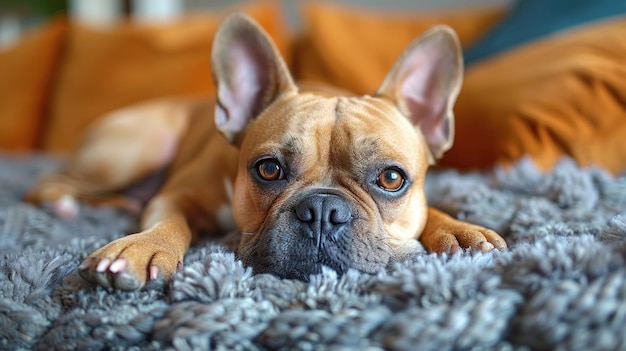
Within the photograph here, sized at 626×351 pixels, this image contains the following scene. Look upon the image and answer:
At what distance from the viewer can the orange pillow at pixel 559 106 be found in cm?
177

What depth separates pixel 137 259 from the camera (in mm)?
1035

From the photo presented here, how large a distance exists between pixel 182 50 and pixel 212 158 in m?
1.74

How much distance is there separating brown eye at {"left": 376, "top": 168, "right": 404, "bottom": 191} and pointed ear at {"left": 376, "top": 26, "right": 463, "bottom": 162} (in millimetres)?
323

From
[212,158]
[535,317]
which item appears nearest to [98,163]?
[212,158]

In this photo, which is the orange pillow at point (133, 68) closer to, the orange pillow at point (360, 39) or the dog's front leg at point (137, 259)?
the orange pillow at point (360, 39)

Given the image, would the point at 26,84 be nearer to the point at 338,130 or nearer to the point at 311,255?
the point at 338,130

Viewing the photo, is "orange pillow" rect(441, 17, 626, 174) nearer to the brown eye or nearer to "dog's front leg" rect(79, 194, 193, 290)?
the brown eye

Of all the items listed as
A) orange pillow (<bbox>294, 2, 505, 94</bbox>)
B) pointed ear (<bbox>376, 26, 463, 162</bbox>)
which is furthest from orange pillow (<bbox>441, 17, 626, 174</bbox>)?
orange pillow (<bbox>294, 2, 505, 94</bbox>)

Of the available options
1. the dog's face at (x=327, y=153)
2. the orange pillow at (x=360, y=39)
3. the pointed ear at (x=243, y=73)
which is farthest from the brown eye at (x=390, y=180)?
the orange pillow at (x=360, y=39)

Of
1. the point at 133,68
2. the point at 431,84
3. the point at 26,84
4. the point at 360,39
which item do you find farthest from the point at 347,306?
the point at 26,84

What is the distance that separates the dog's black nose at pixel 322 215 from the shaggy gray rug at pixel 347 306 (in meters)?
0.15

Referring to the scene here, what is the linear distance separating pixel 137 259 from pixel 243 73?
77 centimetres

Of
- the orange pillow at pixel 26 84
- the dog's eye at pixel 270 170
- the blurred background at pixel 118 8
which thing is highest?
the blurred background at pixel 118 8

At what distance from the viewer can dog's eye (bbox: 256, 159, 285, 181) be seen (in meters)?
1.35
